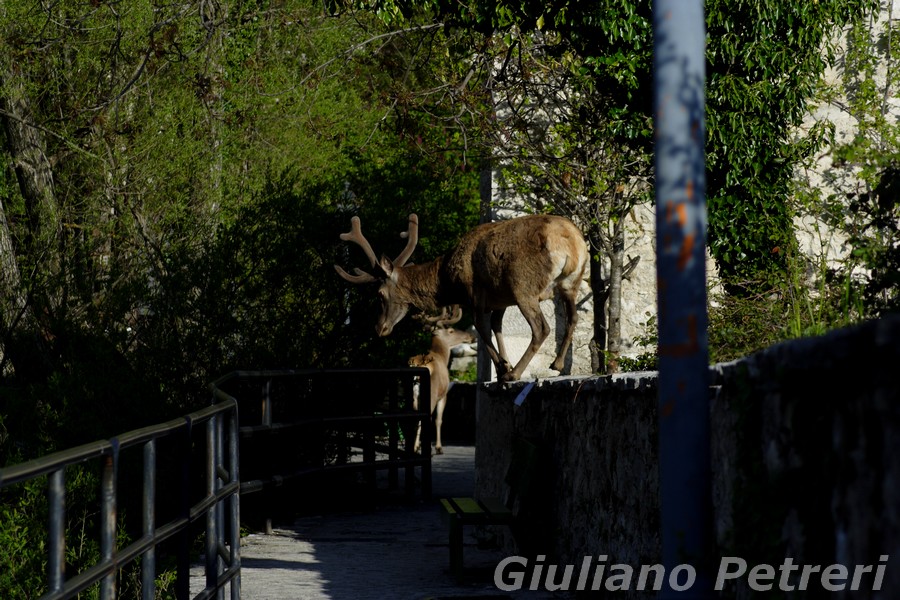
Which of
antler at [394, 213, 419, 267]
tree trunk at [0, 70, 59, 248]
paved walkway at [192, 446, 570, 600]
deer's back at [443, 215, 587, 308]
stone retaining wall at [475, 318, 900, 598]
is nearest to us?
stone retaining wall at [475, 318, 900, 598]

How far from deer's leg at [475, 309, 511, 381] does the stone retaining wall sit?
3.79 m

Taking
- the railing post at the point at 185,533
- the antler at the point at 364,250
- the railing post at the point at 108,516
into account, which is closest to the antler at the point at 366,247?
the antler at the point at 364,250

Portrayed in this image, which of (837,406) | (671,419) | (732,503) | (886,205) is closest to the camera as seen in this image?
(837,406)

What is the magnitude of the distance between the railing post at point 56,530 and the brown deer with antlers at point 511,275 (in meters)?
6.87

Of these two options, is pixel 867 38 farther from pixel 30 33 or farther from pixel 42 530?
pixel 42 530

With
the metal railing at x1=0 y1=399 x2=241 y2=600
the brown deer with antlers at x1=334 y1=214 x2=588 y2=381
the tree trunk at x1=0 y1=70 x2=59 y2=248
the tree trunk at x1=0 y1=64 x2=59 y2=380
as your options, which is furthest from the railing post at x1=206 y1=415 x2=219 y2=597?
the tree trunk at x1=0 y1=70 x2=59 y2=248

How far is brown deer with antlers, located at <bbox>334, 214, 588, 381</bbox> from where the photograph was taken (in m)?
10.1

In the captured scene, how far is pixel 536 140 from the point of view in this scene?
18453 mm

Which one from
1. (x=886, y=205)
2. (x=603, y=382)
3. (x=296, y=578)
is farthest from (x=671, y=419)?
(x=296, y=578)

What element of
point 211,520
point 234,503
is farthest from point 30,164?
point 211,520

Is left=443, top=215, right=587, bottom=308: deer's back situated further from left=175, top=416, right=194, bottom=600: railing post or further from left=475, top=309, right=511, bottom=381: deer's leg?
left=175, top=416, right=194, bottom=600: railing post

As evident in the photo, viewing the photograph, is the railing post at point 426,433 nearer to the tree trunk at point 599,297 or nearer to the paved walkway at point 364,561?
the paved walkway at point 364,561

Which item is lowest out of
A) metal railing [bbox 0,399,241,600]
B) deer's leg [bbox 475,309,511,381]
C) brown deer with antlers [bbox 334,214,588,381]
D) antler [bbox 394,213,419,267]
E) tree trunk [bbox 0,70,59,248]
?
metal railing [bbox 0,399,241,600]

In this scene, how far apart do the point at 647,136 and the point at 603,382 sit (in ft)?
18.6
